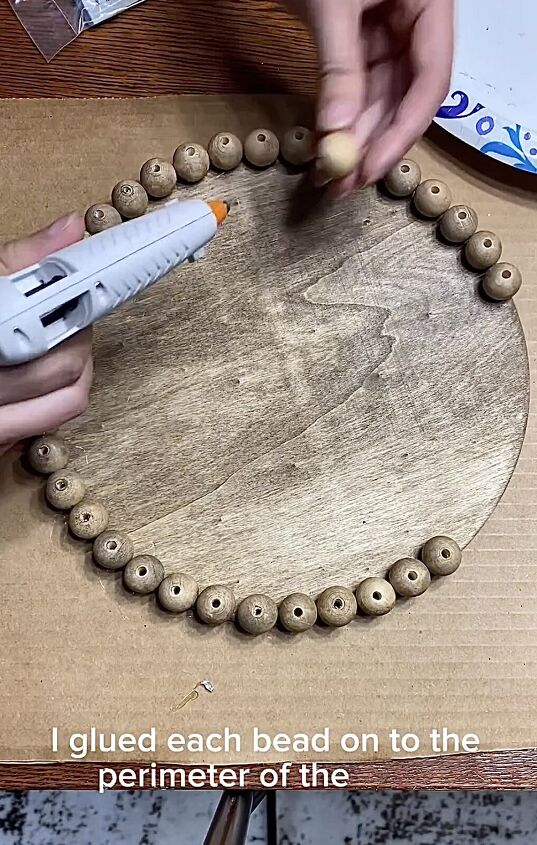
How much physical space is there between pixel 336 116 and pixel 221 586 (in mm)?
307

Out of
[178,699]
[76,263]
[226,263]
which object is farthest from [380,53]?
[178,699]

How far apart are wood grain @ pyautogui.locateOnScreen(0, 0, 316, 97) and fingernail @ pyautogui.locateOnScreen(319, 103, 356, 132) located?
12 centimetres

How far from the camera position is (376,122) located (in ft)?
1.81

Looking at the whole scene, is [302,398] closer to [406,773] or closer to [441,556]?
[441,556]

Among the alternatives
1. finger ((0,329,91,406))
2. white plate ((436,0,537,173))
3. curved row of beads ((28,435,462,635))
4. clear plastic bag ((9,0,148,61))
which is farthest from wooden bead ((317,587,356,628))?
clear plastic bag ((9,0,148,61))

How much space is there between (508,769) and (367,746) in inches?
3.6

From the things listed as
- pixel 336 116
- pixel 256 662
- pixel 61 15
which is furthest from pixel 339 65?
pixel 256 662

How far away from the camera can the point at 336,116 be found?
19.8 inches

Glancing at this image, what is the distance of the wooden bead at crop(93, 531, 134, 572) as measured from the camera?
530mm

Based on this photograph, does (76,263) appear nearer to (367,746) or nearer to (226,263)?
(226,263)

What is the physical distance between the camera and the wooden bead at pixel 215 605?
52cm

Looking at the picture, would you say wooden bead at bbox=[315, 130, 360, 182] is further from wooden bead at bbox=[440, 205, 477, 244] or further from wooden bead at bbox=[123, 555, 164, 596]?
wooden bead at bbox=[123, 555, 164, 596]

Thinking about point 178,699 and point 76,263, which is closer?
point 76,263

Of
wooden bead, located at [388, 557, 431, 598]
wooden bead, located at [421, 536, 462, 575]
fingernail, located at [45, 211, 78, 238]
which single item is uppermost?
fingernail, located at [45, 211, 78, 238]
